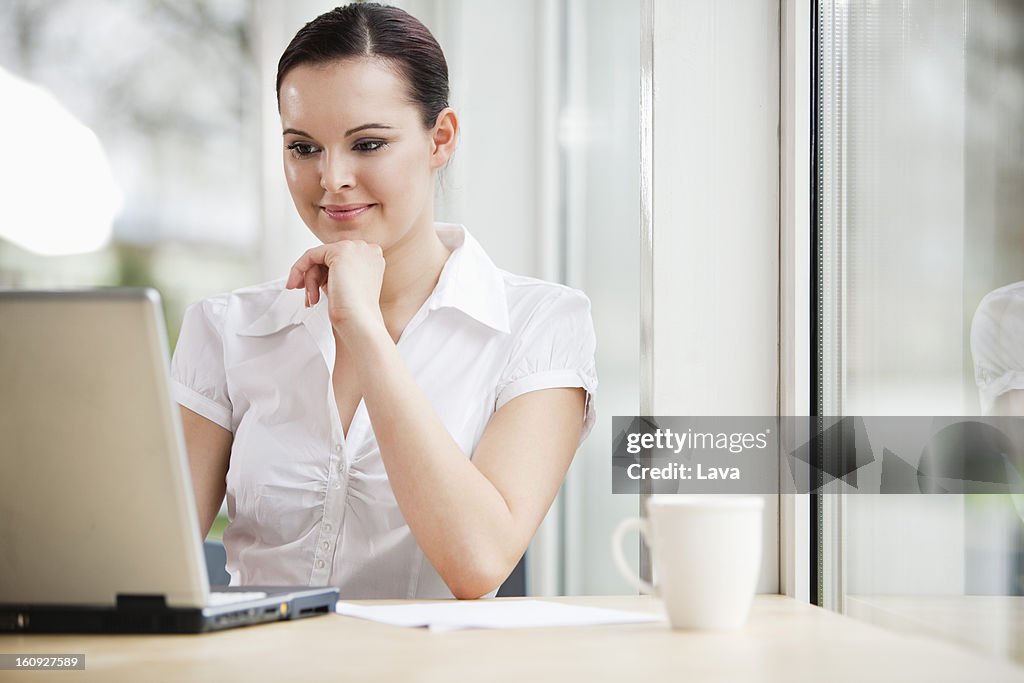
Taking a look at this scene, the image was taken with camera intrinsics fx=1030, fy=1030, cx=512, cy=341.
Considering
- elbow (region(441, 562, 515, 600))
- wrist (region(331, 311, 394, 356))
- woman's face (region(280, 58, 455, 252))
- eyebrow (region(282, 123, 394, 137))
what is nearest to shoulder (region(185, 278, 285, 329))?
woman's face (region(280, 58, 455, 252))

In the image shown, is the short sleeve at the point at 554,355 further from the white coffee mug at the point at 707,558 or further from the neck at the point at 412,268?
the white coffee mug at the point at 707,558

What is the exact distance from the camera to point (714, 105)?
1337mm

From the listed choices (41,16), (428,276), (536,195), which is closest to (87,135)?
(41,16)

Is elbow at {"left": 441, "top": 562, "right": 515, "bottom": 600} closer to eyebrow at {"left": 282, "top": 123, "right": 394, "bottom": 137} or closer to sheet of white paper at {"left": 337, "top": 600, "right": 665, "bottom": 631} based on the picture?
sheet of white paper at {"left": 337, "top": 600, "right": 665, "bottom": 631}

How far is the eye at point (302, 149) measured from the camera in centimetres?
152

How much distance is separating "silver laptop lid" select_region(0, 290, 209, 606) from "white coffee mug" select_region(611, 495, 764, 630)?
0.34 m

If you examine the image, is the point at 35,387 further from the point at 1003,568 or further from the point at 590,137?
the point at 590,137

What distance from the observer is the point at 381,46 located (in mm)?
1512

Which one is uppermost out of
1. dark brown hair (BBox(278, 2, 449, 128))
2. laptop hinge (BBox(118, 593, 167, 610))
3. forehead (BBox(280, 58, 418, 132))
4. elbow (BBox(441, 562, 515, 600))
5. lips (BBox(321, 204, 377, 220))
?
dark brown hair (BBox(278, 2, 449, 128))

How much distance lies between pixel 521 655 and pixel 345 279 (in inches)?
27.6

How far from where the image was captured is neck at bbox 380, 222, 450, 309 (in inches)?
61.8

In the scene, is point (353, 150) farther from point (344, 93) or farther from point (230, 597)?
point (230, 597)

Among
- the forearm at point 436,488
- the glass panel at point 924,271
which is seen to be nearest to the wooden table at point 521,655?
the glass panel at point 924,271

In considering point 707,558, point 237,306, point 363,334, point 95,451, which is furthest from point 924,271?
point 237,306
